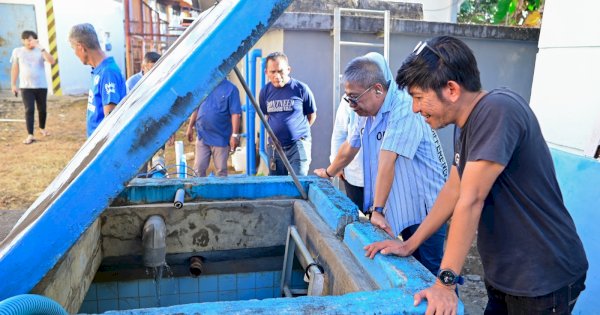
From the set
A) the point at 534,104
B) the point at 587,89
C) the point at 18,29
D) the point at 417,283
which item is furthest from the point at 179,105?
the point at 18,29

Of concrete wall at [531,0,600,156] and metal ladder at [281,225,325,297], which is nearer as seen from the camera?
metal ladder at [281,225,325,297]

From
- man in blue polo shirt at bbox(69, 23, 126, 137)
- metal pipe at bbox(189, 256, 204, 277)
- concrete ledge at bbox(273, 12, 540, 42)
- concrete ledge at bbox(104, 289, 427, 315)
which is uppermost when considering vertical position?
concrete ledge at bbox(273, 12, 540, 42)

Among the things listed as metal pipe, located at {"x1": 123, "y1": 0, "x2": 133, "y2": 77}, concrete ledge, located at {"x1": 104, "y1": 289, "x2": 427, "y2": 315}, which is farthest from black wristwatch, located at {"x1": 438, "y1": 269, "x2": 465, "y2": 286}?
metal pipe, located at {"x1": 123, "y1": 0, "x2": 133, "y2": 77}

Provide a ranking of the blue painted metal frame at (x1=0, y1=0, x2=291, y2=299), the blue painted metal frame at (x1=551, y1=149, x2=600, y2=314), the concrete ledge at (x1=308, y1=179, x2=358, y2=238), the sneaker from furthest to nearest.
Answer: the sneaker
the blue painted metal frame at (x1=551, y1=149, x2=600, y2=314)
the concrete ledge at (x1=308, y1=179, x2=358, y2=238)
the blue painted metal frame at (x1=0, y1=0, x2=291, y2=299)

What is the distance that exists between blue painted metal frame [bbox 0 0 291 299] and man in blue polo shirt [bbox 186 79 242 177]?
3.56 metres

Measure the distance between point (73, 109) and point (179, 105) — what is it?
41.4 feet

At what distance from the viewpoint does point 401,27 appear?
514 centimetres

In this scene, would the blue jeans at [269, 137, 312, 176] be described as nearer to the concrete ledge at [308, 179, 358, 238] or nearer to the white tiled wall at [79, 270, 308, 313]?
the concrete ledge at [308, 179, 358, 238]

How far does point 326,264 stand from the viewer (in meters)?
2.00

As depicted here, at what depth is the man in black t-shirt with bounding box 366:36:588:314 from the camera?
138 cm

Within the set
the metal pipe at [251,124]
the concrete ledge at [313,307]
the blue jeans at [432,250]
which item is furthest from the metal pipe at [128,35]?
the concrete ledge at [313,307]

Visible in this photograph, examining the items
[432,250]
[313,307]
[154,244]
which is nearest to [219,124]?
[154,244]

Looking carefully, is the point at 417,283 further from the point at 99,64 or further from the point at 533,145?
the point at 99,64

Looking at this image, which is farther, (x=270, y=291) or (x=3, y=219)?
(x=3, y=219)
